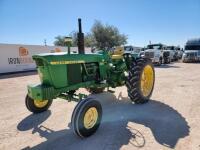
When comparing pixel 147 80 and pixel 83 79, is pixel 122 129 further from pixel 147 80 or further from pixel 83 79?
pixel 147 80

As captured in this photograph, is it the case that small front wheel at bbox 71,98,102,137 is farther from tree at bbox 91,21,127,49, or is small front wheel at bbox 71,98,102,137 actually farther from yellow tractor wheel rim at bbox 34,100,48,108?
tree at bbox 91,21,127,49

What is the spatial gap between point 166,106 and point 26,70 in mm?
13663

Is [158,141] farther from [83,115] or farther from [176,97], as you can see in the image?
[176,97]

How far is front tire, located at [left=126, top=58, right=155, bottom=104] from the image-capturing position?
5.80m

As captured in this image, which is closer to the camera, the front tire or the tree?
the front tire

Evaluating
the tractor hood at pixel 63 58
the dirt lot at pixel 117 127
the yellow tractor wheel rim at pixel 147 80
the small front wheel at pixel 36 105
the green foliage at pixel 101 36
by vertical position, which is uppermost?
the green foliage at pixel 101 36

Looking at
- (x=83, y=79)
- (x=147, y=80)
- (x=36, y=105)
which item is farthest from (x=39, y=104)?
(x=147, y=80)

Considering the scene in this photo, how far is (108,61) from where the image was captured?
6047 mm

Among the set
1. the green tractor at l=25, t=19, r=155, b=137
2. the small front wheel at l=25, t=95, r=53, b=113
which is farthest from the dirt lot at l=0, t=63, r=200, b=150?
the green tractor at l=25, t=19, r=155, b=137

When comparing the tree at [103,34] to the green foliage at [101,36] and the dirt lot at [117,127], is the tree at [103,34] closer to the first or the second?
the green foliage at [101,36]

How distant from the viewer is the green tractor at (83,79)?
4.08 m

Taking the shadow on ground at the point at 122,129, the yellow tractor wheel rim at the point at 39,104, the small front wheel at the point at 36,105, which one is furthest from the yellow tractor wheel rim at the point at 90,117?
the yellow tractor wheel rim at the point at 39,104

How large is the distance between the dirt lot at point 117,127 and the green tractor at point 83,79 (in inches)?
11.4

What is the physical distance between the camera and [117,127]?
4.48 m
